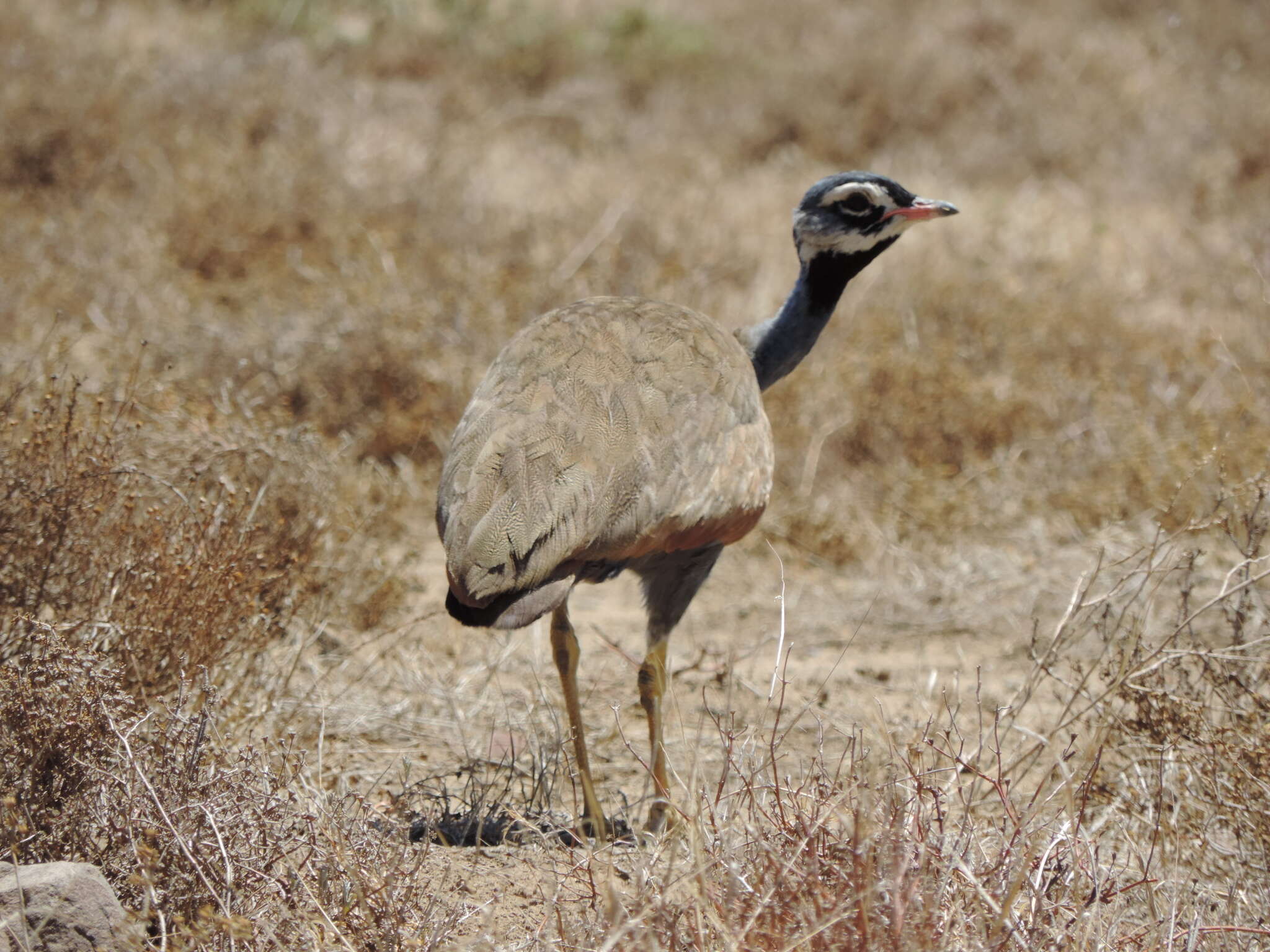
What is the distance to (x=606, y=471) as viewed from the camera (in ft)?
9.84

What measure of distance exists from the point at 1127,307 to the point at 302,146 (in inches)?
207

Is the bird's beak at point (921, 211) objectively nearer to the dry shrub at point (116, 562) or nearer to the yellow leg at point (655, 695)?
the yellow leg at point (655, 695)

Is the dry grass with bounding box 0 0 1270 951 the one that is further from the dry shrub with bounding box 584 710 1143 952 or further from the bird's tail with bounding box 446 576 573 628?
the bird's tail with bounding box 446 576 573 628

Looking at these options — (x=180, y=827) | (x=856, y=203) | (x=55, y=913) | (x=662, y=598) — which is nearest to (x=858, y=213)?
(x=856, y=203)

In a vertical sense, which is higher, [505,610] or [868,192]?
[868,192]

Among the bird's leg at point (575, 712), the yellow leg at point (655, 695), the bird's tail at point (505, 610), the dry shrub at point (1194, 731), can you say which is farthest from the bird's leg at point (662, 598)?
the dry shrub at point (1194, 731)

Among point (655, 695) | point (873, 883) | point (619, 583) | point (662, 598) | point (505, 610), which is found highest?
point (505, 610)

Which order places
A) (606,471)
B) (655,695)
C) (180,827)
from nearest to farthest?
(180,827)
(606,471)
(655,695)

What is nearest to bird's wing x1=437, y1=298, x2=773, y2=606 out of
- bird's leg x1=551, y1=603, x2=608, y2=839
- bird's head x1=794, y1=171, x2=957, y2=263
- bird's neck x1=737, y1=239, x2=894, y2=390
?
bird's neck x1=737, y1=239, x2=894, y2=390

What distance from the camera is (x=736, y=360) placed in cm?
364

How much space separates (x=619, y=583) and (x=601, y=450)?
2.83 meters

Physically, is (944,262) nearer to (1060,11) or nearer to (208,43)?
(208,43)

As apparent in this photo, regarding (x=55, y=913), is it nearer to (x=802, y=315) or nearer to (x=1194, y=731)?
(x=1194, y=731)

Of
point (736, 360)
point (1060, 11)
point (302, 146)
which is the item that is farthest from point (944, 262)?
point (1060, 11)
